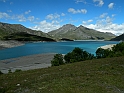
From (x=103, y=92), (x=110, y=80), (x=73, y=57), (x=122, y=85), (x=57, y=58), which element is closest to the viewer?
(x=103, y=92)

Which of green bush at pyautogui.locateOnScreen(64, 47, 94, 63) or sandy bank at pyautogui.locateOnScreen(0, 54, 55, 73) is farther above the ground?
green bush at pyautogui.locateOnScreen(64, 47, 94, 63)

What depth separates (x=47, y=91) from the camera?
14383 millimetres

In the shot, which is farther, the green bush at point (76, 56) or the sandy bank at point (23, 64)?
the sandy bank at point (23, 64)

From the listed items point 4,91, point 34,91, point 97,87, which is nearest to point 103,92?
point 97,87

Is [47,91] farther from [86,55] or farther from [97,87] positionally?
[86,55]

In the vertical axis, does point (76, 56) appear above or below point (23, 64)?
above

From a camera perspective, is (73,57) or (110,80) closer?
(110,80)

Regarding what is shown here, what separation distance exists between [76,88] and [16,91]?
578 centimetres

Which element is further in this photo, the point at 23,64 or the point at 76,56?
the point at 23,64

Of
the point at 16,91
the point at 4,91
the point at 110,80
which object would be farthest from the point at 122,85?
the point at 4,91

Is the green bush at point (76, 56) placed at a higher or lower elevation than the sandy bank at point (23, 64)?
higher

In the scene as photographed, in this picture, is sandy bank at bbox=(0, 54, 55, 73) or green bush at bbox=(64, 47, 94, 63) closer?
green bush at bbox=(64, 47, 94, 63)

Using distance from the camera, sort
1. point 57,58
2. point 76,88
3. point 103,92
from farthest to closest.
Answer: point 57,58
point 76,88
point 103,92

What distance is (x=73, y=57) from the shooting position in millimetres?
67125
